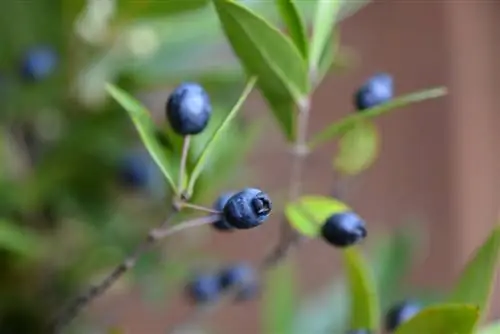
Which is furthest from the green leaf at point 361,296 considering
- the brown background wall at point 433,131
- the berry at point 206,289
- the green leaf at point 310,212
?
the brown background wall at point 433,131

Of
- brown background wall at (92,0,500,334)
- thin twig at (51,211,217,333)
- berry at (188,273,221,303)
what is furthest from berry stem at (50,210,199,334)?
brown background wall at (92,0,500,334)

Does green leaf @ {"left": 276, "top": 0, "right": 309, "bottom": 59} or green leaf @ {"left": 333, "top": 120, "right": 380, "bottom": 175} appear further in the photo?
green leaf @ {"left": 333, "top": 120, "right": 380, "bottom": 175}

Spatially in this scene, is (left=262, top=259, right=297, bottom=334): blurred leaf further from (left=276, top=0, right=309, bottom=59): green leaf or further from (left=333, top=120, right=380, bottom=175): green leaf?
(left=276, top=0, right=309, bottom=59): green leaf

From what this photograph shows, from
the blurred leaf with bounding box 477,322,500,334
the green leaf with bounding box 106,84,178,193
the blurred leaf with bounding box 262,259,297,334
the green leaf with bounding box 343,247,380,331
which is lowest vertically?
the blurred leaf with bounding box 262,259,297,334

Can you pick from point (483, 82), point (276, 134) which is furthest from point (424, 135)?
point (276, 134)

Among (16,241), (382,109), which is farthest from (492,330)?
(16,241)

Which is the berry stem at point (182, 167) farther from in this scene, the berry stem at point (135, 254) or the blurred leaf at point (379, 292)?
the blurred leaf at point (379, 292)

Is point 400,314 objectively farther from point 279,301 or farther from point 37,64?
point 37,64
